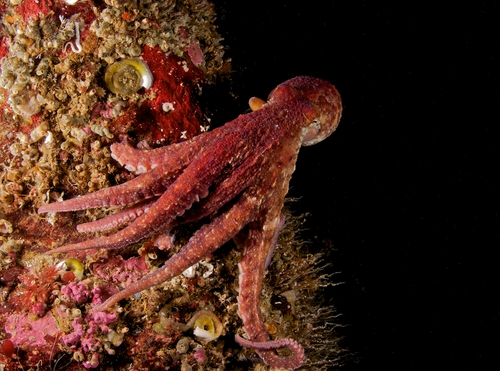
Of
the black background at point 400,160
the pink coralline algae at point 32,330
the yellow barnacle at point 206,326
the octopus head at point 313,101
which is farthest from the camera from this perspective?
the black background at point 400,160

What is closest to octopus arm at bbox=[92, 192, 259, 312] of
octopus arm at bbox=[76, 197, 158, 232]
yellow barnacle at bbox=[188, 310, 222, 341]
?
octopus arm at bbox=[76, 197, 158, 232]

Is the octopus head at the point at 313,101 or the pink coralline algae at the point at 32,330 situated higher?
the octopus head at the point at 313,101

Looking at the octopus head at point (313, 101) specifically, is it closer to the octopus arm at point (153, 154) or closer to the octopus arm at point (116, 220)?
the octopus arm at point (153, 154)

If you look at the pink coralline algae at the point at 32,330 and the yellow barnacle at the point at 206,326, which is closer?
the pink coralline algae at the point at 32,330

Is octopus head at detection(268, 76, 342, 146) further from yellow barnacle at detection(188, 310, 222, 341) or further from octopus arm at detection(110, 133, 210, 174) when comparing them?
yellow barnacle at detection(188, 310, 222, 341)

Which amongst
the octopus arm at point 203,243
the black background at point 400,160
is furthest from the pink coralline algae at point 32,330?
the black background at point 400,160

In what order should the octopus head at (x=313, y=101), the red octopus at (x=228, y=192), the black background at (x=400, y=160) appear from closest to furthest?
the red octopus at (x=228, y=192), the octopus head at (x=313, y=101), the black background at (x=400, y=160)

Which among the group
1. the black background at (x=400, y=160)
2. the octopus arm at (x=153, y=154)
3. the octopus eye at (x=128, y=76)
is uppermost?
the octopus eye at (x=128, y=76)
